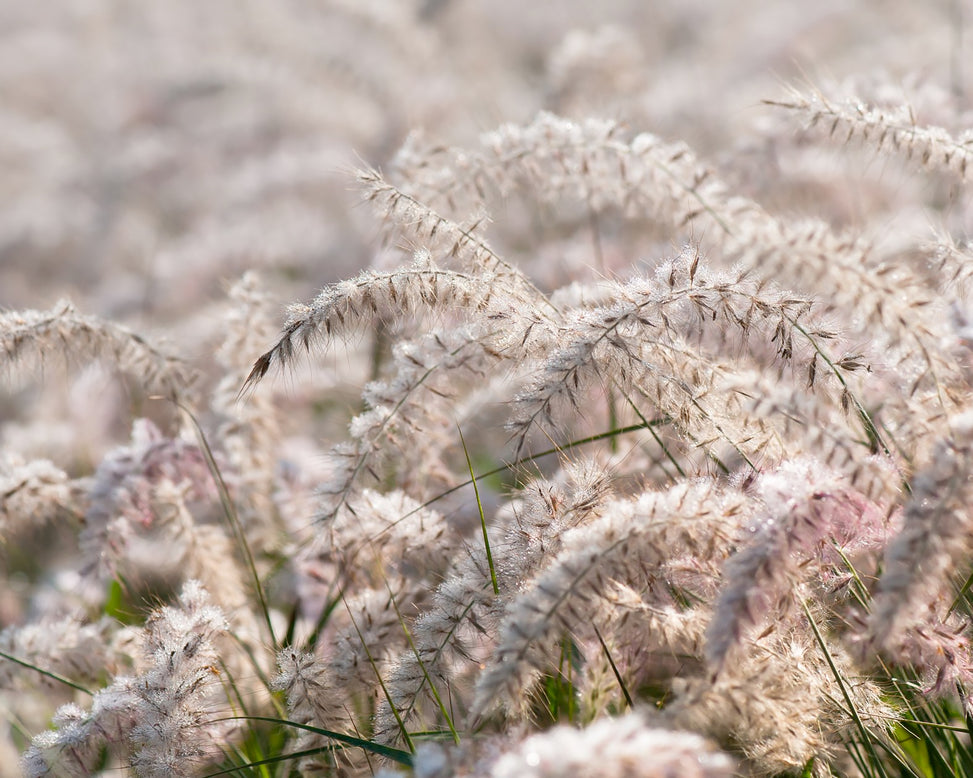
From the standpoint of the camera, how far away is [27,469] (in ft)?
7.17

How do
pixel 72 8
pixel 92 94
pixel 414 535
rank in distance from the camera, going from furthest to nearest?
pixel 72 8
pixel 92 94
pixel 414 535

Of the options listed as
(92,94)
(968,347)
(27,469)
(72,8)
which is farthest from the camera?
(72,8)

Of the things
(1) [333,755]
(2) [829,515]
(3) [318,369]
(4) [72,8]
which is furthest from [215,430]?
(4) [72,8]

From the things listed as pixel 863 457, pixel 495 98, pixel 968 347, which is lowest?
pixel 863 457

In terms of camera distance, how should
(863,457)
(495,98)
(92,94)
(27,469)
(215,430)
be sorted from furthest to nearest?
(92,94)
(495,98)
(215,430)
(27,469)
(863,457)

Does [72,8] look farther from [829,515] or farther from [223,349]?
[829,515]

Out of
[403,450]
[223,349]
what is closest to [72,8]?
[223,349]

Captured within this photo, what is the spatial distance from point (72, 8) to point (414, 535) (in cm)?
1054

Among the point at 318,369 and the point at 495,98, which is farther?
the point at 495,98

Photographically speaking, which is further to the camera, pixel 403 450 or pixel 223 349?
pixel 223 349

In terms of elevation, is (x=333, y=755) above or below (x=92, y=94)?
below

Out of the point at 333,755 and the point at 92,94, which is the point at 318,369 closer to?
the point at 333,755

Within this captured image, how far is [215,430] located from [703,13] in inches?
320

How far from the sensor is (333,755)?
5.34ft
